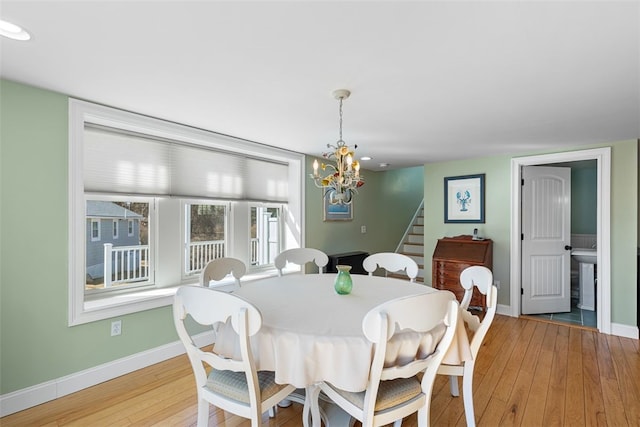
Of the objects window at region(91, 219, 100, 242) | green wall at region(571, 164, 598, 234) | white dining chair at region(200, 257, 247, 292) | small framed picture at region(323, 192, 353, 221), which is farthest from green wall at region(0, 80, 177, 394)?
green wall at region(571, 164, 598, 234)

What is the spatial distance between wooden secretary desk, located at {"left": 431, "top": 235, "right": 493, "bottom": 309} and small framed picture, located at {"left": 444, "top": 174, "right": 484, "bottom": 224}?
37cm

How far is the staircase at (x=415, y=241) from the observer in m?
5.75

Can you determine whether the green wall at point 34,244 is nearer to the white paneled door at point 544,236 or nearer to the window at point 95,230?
the window at point 95,230

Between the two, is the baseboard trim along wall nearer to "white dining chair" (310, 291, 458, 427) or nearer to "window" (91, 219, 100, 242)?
"window" (91, 219, 100, 242)

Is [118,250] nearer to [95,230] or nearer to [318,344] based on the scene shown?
[95,230]

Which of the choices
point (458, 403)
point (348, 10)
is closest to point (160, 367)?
point (458, 403)

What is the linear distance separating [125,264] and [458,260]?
3737 millimetres

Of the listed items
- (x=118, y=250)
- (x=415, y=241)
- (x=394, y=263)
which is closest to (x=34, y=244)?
(x=118, y=250)

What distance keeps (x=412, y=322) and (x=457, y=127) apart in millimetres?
2266

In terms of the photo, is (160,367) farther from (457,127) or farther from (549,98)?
(549,98)

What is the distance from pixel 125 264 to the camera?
2.85 meters

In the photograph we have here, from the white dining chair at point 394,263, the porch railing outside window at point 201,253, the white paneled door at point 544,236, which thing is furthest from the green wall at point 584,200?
the porch railing outside window at point 201,253

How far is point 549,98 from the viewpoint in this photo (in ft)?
7.29

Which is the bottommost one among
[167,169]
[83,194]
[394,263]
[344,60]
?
[394,263]
